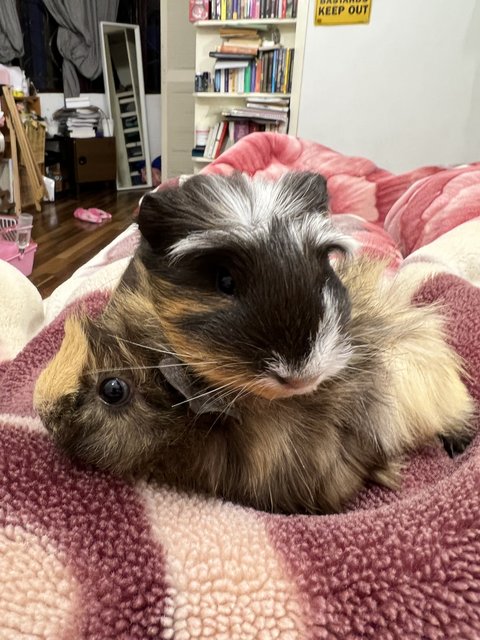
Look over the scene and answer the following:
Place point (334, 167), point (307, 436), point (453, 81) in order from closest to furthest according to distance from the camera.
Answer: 1. point (307, 436)
2. point (334, 167)
3. point (453, 81)

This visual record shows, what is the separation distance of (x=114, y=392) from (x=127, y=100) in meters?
5.61

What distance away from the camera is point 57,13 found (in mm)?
4875

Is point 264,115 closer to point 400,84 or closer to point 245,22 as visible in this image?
point 245,22

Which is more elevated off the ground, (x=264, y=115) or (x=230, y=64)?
(x=230, y=64)

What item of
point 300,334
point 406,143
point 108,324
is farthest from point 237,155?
point 300,334

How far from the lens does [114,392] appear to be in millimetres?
505

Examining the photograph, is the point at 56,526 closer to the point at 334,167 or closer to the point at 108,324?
the point at 108,324

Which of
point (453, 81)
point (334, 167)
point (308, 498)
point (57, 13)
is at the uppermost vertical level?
point (57, 13)

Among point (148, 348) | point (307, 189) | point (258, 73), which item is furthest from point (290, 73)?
point (148, 348)

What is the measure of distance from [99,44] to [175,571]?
18.9 ft

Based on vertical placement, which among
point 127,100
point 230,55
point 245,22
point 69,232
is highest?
point 245,22

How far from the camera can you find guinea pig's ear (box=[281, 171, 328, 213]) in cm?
54

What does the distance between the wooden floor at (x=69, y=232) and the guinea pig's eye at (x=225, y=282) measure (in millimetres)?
1913

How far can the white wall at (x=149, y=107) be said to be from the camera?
5105mm
